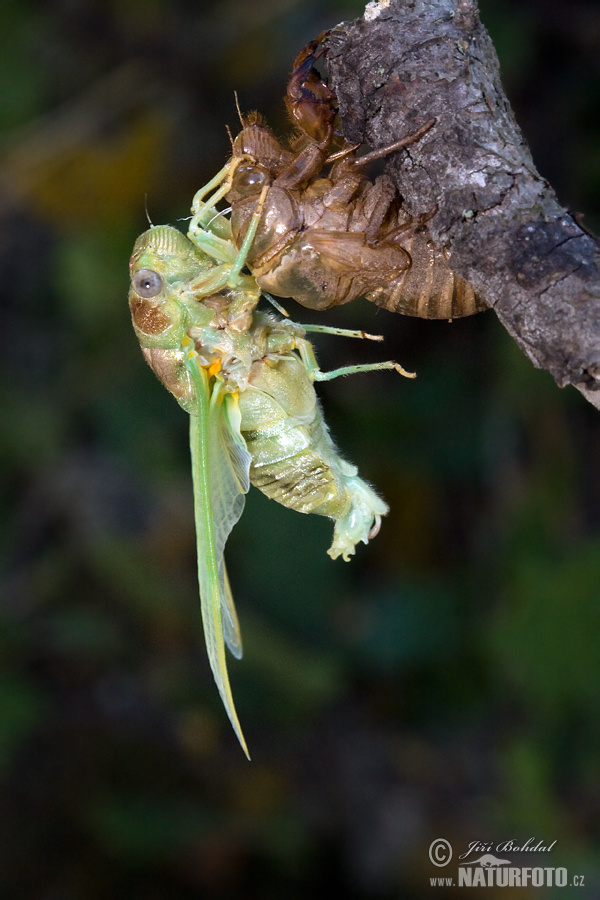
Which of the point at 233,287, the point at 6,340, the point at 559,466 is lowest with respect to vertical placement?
the point at 559,466

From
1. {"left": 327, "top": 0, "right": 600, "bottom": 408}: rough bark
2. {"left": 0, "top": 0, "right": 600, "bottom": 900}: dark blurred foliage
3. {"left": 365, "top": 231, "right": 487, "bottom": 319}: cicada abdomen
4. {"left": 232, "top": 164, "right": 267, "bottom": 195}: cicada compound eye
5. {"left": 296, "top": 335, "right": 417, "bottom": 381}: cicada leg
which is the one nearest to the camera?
{"left": 327, "top": 0, "right": 600, "bottom": 408}: rough bark

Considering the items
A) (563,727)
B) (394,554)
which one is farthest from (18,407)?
(563,727)

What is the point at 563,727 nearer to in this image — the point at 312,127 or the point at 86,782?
the point at 86,782

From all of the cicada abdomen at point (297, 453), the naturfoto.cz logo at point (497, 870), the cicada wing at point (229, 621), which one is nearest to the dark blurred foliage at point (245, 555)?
the naturfoto.cz logo at point (497, 870)

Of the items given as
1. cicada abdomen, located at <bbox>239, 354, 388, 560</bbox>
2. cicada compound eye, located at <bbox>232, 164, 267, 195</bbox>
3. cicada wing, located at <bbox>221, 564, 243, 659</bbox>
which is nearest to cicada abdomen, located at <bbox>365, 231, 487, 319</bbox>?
cicada compound eye, located at <bbox>232, 164, 267, 195</bbox>

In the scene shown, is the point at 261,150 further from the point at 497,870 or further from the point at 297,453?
the point at 497,870

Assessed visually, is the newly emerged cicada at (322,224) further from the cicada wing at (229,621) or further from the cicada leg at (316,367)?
the cicada wing at (229,621)

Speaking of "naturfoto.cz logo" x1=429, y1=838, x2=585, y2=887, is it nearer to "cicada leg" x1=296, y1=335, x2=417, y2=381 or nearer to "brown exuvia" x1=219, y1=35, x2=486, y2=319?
"cicada leg" x1=296, y1=335, x2=417, y2=381
